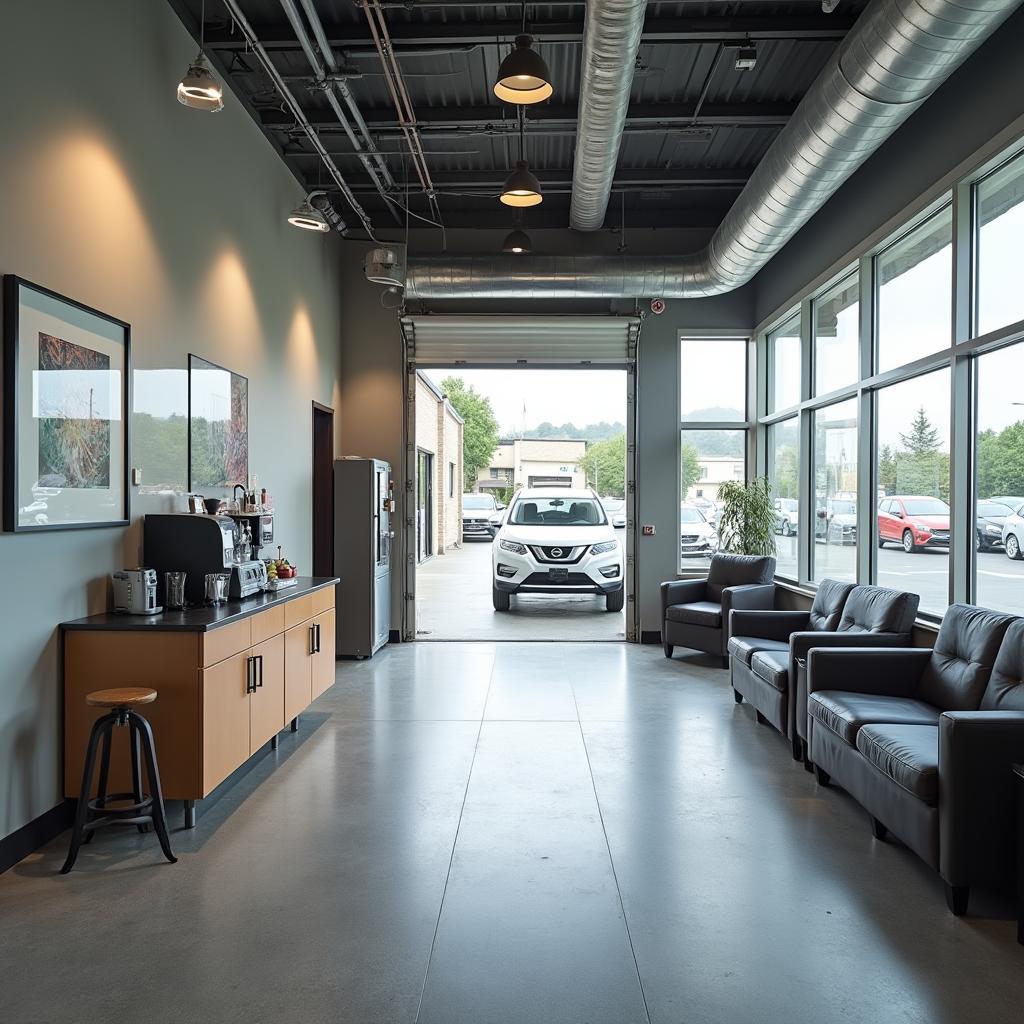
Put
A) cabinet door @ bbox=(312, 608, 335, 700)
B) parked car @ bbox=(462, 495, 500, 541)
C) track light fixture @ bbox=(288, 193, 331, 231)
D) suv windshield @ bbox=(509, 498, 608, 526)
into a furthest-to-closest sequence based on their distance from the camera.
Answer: parked car @ bbox=(462, 495, 500, 541), suv windshield @ bbox=(509, 498, 608, 526), track light fixture @ bbox=(288, 193, 331, 231), cabinet door @ bbox=(312, 608, 335, 700)

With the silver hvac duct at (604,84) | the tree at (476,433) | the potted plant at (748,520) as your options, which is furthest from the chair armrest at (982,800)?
the tree at (476,433)

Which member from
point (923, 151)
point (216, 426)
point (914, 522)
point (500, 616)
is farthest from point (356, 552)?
point (923, 151)

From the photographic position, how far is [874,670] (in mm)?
4340

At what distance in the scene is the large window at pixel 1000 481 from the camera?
162 inches

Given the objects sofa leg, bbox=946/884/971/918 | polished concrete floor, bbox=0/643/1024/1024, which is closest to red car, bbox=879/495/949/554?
polished concrete floor, bbox=0/643/1024/1024

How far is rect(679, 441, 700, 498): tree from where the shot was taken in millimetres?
8688

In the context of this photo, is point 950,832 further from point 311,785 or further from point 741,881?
point 311,785

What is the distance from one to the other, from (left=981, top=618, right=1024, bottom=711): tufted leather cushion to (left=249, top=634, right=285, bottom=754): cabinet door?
3.35 meters

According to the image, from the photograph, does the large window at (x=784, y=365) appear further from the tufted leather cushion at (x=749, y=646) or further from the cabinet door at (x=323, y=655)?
the cabinet door at (x=323, y=655)

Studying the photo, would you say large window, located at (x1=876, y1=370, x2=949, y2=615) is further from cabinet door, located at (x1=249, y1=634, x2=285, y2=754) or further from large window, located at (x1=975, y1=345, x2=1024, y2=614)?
cabinet door, located at (x1=249, y1=634, x2=285, y2=754)

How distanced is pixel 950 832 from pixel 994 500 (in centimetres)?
205

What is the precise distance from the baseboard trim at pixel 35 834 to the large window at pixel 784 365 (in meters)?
6.25

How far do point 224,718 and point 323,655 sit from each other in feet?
5.48

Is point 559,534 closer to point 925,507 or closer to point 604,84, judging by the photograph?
point 925,507
